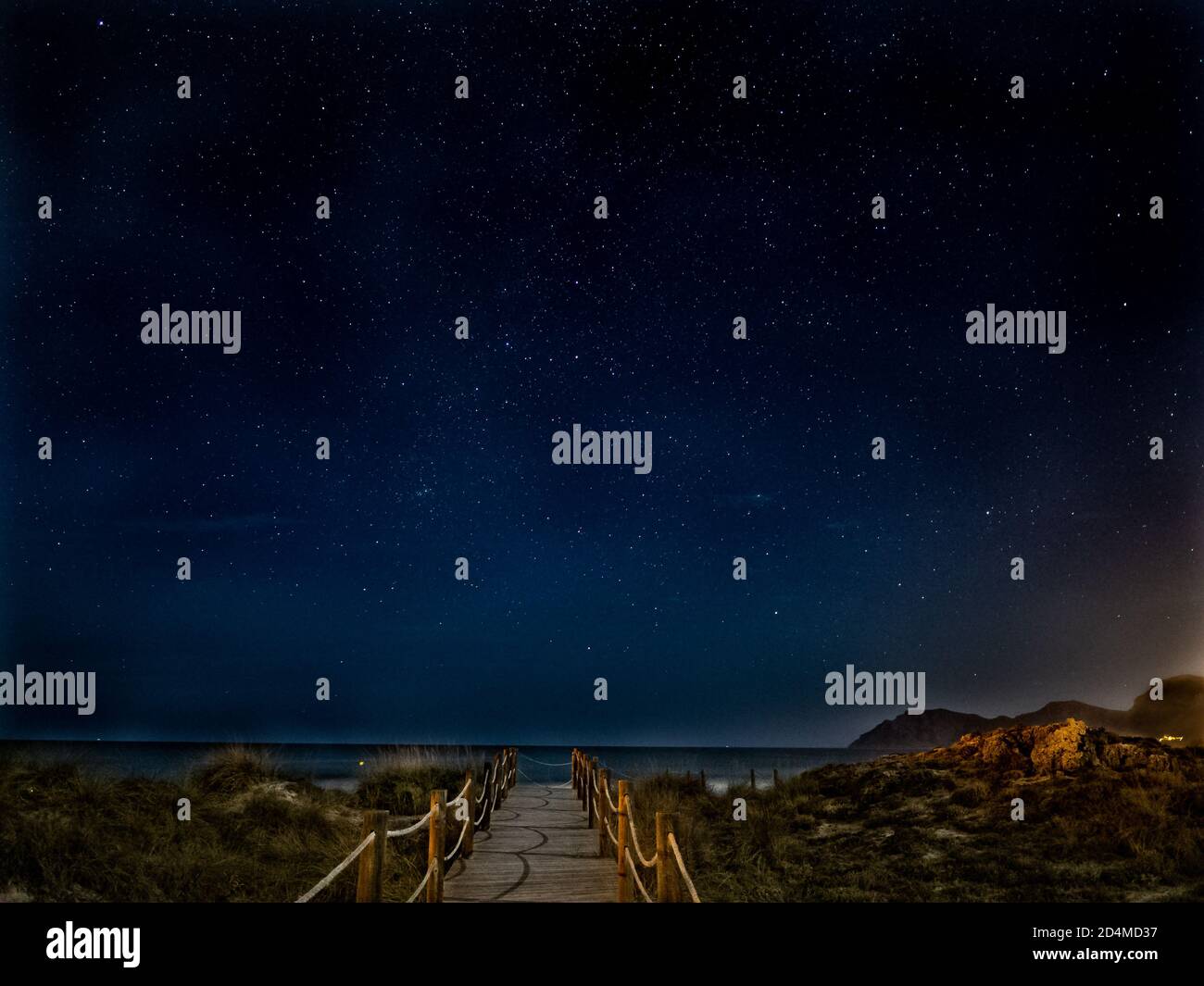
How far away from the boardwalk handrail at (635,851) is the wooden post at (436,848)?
152 centimetres

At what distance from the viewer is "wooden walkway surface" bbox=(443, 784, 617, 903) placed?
802 cm

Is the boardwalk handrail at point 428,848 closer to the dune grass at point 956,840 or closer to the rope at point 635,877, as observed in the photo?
the rope at point 635,877

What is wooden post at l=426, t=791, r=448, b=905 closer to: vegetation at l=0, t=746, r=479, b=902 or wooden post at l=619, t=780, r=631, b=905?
vegetation at l=0, t=746, r=479, b=902

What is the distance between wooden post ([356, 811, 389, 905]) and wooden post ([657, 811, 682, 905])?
1.86m

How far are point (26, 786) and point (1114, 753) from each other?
632 inches

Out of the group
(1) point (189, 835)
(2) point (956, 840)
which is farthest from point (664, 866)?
(2) point (956, 840)

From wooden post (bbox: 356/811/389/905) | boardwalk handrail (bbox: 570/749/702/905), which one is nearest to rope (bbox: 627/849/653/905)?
boardwalk handrail (bbox: 570/749/702/905)

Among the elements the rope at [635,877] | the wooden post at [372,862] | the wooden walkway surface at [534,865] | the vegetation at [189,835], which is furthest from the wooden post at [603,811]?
the wooden post at [372,862]

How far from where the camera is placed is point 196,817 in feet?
36.8

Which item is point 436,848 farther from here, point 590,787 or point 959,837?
point 959,837

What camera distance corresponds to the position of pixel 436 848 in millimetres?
7324

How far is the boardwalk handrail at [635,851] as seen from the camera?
6.34 m
